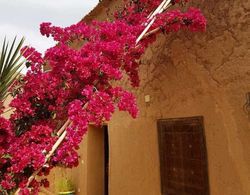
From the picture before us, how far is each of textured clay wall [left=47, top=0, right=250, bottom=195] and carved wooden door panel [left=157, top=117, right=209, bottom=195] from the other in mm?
110

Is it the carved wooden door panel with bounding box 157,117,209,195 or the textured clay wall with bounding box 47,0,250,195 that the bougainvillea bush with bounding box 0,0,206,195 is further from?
the carved wooden door panel with bounding box 157,117,209,195

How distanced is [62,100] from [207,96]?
68.3 inches

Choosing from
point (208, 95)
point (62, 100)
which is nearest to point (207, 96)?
point (208, 95)

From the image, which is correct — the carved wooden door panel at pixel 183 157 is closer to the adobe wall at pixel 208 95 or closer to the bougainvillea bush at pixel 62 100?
the adobe wall at pixel 208 95

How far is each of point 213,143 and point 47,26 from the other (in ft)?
8.07

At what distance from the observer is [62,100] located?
10.4 ft

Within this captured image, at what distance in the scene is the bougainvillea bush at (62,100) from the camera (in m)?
2.84

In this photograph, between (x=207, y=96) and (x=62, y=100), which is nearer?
(x=62, y=100)

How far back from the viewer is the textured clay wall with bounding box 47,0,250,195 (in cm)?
330

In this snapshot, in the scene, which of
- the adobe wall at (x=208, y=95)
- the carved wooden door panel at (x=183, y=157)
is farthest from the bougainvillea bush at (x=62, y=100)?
the carved wooden door panel at (x=183, y=157)

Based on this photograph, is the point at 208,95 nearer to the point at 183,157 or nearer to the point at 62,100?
the point at 183,157

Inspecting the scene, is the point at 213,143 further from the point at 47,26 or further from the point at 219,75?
the point at 47,26

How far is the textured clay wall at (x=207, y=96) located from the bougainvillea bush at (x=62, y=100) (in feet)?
1.19

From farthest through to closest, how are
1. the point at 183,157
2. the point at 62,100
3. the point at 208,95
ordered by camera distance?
the point at 183,157 → the point at 208,95 → the point at 62,100
